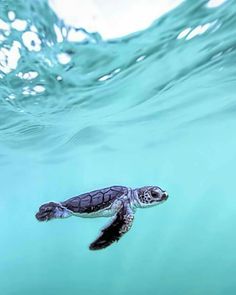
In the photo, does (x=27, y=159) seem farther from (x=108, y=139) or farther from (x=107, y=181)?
(x=107, y=181)

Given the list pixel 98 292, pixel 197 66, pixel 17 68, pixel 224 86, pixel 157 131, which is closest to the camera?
pixel 17 68

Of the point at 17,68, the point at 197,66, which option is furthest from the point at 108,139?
the point at 17,68

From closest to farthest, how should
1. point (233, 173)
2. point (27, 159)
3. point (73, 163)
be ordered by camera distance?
point (27, 159), point (73, 163), point (233, 173)

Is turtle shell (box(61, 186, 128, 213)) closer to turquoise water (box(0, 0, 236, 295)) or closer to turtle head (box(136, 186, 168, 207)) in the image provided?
turtle head (box(136, 186, 168, 207))

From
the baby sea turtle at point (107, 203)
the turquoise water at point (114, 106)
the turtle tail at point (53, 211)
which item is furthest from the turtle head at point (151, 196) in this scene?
the turquoise water at point (114, 106)

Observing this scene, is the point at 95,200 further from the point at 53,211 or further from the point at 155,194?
the point at 155,194

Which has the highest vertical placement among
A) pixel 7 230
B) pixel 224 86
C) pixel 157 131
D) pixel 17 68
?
pixel 7 230

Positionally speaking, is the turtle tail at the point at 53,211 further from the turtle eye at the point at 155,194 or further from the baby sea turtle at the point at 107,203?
the turtle eye at the point at 155,194
